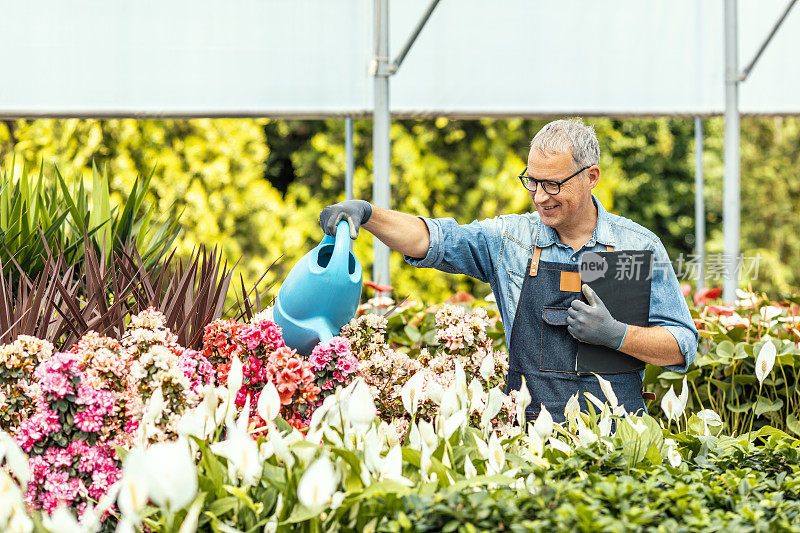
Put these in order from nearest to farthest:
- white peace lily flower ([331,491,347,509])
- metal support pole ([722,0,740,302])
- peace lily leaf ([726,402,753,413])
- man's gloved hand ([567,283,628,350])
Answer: white peace lily flower ([331,491,347,509])
man's gloved hand ([567,283,628,350])
peace lily leaf ([726,402,753,413])
metal support pole ([722,0,740,302])

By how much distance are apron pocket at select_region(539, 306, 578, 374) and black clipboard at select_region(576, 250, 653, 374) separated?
22mm

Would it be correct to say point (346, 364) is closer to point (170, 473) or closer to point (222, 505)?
point (222, 505)

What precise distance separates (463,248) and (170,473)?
1.24 m

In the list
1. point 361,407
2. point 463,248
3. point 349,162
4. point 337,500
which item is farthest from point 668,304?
Answer: point 349,162

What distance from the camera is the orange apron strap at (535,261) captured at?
2.01m

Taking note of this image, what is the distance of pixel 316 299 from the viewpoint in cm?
163

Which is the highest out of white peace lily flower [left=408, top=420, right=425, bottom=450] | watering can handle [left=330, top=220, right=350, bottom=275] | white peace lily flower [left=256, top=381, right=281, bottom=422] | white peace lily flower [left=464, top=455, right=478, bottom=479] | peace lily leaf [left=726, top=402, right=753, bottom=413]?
watering can handle [left=330, top=220, right=350, bottom=275]

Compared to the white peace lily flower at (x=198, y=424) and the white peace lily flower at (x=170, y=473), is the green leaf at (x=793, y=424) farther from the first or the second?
the white peace lily flower at (x=170, y=473)

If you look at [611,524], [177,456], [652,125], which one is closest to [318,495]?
[177,456]

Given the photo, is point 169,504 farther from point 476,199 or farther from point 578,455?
point 476,199

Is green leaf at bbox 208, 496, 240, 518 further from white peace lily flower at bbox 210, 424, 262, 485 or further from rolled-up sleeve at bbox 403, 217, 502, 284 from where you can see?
rolled-up sleeve at bbox 403, 217, 502, 284
